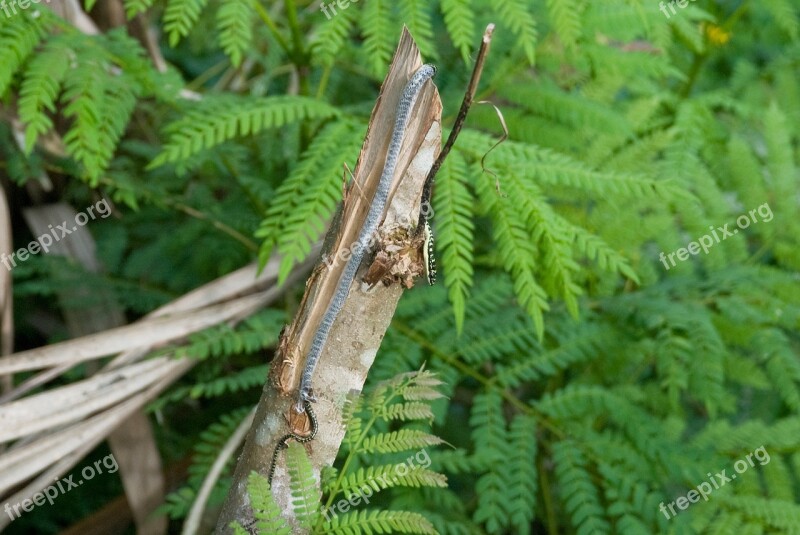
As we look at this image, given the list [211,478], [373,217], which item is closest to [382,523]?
[373,217]

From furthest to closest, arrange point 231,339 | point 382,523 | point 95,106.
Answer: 1. point 231,339
2. point 95,106
3. point 382,523

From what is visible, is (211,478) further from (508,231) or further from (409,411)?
(508,231)

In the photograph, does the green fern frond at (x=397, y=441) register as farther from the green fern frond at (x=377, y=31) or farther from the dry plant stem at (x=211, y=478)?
the green fern frond at (x=377, y=31)

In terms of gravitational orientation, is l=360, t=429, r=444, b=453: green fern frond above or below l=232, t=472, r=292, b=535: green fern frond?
above

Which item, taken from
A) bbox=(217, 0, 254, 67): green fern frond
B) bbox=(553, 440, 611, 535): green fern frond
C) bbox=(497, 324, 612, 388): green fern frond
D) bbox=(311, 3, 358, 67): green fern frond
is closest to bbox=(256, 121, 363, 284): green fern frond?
bbox=(311, 3, 358, 67): green fern frond

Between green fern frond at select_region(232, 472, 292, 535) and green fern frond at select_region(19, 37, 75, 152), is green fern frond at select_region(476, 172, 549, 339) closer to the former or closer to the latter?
green fern frond at select_region(232, 472, 292, 535)

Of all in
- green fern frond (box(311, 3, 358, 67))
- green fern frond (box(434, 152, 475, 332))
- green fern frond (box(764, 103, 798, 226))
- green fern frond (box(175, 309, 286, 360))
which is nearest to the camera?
green fern frond (box(434, 152, 475, 332))

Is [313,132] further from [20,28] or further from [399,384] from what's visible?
[399,384]
